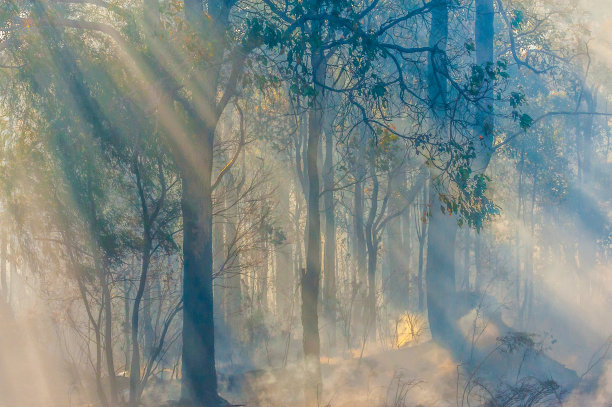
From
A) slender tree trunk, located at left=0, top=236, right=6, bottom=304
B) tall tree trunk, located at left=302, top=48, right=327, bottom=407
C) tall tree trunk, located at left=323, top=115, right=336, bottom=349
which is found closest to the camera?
tall tree trunk, located at left=302, top=48, right=327, bottom=407

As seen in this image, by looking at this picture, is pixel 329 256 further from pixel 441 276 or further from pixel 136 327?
pixel 136 327

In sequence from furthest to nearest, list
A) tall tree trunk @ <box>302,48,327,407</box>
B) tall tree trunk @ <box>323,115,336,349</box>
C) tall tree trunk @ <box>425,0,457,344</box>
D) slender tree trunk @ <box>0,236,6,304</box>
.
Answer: tall tree trunk @ <box>323,115,336,349</box> < tall tree trunk @ <box>425,0,457,344</box> < slender tree trunk @ <box>0,236,6,304</box> < tall tree trunk @ <box>302,48,327,407</box>

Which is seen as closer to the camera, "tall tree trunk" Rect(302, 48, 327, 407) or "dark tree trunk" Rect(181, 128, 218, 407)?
"dark tree trunk" Rect(181, 128, 218, 407)

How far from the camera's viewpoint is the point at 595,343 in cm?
2503

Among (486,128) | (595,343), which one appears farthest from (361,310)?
(486,128)

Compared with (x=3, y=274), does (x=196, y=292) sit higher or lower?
lower

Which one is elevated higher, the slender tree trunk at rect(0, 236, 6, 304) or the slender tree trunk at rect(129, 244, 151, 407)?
the slender tree trunk at rect(0, 236, 6, 304)

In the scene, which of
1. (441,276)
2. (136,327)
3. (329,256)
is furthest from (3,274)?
(136,327)

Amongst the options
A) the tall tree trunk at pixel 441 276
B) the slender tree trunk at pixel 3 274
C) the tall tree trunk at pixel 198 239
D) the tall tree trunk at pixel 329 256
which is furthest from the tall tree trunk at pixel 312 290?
the tall tree trunk at pixel 329 256

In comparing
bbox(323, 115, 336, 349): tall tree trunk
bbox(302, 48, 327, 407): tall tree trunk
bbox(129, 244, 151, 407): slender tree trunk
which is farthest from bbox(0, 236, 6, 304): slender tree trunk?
bbox(323, 115, 336, 349): tall tree trunk

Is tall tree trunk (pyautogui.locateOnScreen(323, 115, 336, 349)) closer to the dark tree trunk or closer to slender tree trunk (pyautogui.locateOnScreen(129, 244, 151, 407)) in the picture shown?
slender tree trunk (pyautogui.locateOnScreen(129, 244, 151, 407))

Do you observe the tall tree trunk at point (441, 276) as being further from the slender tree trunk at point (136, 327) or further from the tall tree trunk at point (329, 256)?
the slender tree trunk at point (136, 327)

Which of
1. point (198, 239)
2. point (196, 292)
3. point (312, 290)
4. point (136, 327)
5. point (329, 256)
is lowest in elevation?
point (136, 327)

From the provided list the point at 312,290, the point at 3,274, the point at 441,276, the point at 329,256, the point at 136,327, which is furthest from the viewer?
the point at 3,274
